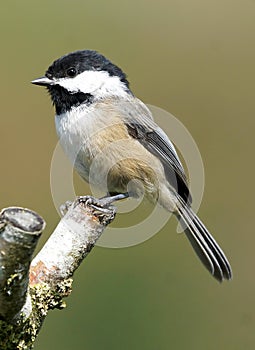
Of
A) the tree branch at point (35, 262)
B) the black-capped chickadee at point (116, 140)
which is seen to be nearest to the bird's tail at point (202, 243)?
the black-capped chickadee at point (116, 140)

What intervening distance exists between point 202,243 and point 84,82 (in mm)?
691

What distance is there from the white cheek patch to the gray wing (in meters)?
0.15

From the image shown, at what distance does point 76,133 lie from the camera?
2371 mm

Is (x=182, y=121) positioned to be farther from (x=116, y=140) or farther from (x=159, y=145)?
(x=116, y=140)

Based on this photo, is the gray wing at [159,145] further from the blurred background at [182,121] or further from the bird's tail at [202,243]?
the blurred background at [182,121]

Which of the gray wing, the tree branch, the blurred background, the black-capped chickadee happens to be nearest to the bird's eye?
the black-capped chickadee

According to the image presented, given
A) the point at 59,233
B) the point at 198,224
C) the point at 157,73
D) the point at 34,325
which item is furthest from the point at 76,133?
the point at 157,73

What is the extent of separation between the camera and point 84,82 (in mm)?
2502

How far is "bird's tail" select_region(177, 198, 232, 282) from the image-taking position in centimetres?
253

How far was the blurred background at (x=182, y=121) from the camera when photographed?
3033 millimetres

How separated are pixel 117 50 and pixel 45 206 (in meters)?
1.00

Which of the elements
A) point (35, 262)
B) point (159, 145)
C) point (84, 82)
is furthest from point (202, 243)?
point (35, 262)

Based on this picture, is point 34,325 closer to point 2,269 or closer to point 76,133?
point 2,269

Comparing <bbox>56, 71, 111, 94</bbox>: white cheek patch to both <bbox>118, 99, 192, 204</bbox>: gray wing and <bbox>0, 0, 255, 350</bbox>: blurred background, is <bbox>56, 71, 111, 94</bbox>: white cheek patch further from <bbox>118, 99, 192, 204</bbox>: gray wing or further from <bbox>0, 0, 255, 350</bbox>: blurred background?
<bbox>0, 0, 255, 350</bbox>: blurred background
